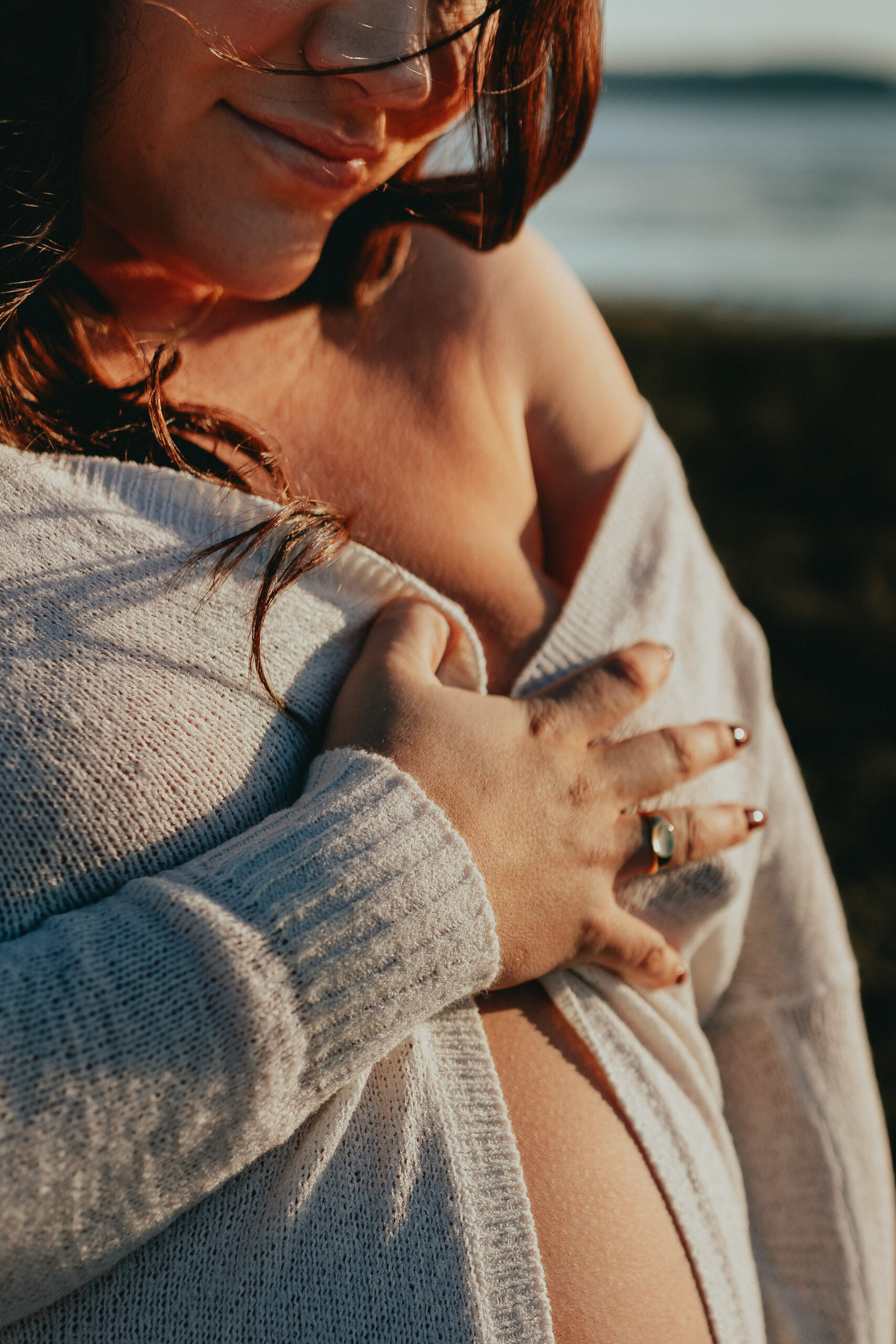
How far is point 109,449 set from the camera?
3.21 feet

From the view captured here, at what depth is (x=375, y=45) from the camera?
2.95ft

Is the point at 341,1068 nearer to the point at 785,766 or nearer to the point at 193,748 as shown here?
the point at 193,748

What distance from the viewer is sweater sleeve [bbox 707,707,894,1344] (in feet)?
3.93

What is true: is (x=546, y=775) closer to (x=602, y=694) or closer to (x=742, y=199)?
(x=602, y=694)

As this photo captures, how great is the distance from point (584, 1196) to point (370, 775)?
17.4 inches

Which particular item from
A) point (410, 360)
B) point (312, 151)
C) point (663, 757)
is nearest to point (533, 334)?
point (410, 360)

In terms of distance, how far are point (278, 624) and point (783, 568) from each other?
3.27 meters

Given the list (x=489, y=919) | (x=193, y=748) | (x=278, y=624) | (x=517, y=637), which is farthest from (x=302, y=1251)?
(x=517, y=637)

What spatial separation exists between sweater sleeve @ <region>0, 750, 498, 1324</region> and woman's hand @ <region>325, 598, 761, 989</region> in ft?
0.25

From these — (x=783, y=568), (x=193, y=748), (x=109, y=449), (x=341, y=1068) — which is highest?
(x=109, y=449)

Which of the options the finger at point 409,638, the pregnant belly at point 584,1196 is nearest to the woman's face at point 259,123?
the finger at point 409,638

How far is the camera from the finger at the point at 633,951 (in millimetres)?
1017

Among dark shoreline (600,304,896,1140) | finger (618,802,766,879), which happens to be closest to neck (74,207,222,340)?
finger (618,802,766,879)

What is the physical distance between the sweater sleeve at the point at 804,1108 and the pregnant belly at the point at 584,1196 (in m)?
0.27
